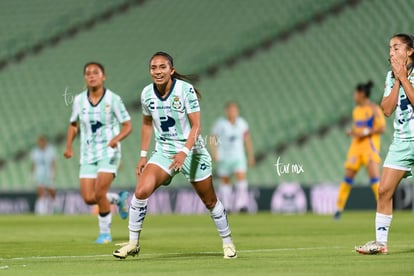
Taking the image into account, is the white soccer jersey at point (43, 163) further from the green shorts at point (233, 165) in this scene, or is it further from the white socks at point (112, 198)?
the white socks at point (112, 198)

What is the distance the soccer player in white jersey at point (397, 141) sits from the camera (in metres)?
9.62

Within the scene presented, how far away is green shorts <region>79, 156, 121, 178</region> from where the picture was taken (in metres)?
13.0

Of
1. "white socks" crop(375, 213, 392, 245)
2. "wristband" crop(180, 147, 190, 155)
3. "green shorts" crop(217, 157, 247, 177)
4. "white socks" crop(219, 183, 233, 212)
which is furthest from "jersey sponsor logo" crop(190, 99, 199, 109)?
"green shorts" crop(217, 157, 247, 177)

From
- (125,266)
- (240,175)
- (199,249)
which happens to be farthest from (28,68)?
(125,266)

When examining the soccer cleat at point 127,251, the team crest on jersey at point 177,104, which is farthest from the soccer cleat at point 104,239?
the team crest on jersey at point 177,104

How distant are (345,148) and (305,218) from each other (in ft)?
19.1

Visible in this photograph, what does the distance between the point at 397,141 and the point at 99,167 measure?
440 cm

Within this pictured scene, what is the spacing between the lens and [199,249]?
37.3 ft

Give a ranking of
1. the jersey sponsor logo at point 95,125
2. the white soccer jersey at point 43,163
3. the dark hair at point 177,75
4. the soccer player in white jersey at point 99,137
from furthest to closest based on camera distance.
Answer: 1. the white soccer jersey at point 43,163
2. the jersey sponsor logo at point 95,125
3. the soccer player in white jersey at point 99,137
4. the dark hair at point 177,75

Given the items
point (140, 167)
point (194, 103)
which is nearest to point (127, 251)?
point (140, 167)

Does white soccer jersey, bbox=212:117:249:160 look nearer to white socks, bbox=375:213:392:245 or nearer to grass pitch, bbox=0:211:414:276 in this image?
grass pitch, bbox=0:211:414:276

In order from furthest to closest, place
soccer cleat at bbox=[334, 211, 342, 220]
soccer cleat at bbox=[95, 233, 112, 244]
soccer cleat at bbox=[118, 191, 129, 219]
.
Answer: soccer cleat at bbox=[334, 211, 342, 220], soccer cleat at bbox=[118, 191, 129, 219], soccer cleat at bbox=[95, 233, 112, 244]

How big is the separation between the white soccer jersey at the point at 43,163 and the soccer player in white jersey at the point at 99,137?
13.7 metres

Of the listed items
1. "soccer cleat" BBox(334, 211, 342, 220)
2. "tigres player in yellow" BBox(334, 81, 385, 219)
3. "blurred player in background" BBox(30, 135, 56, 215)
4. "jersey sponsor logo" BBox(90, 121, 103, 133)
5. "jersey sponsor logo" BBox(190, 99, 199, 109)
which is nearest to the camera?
"jersey sponsor logo" BBox(190, 99, 199, 109)
